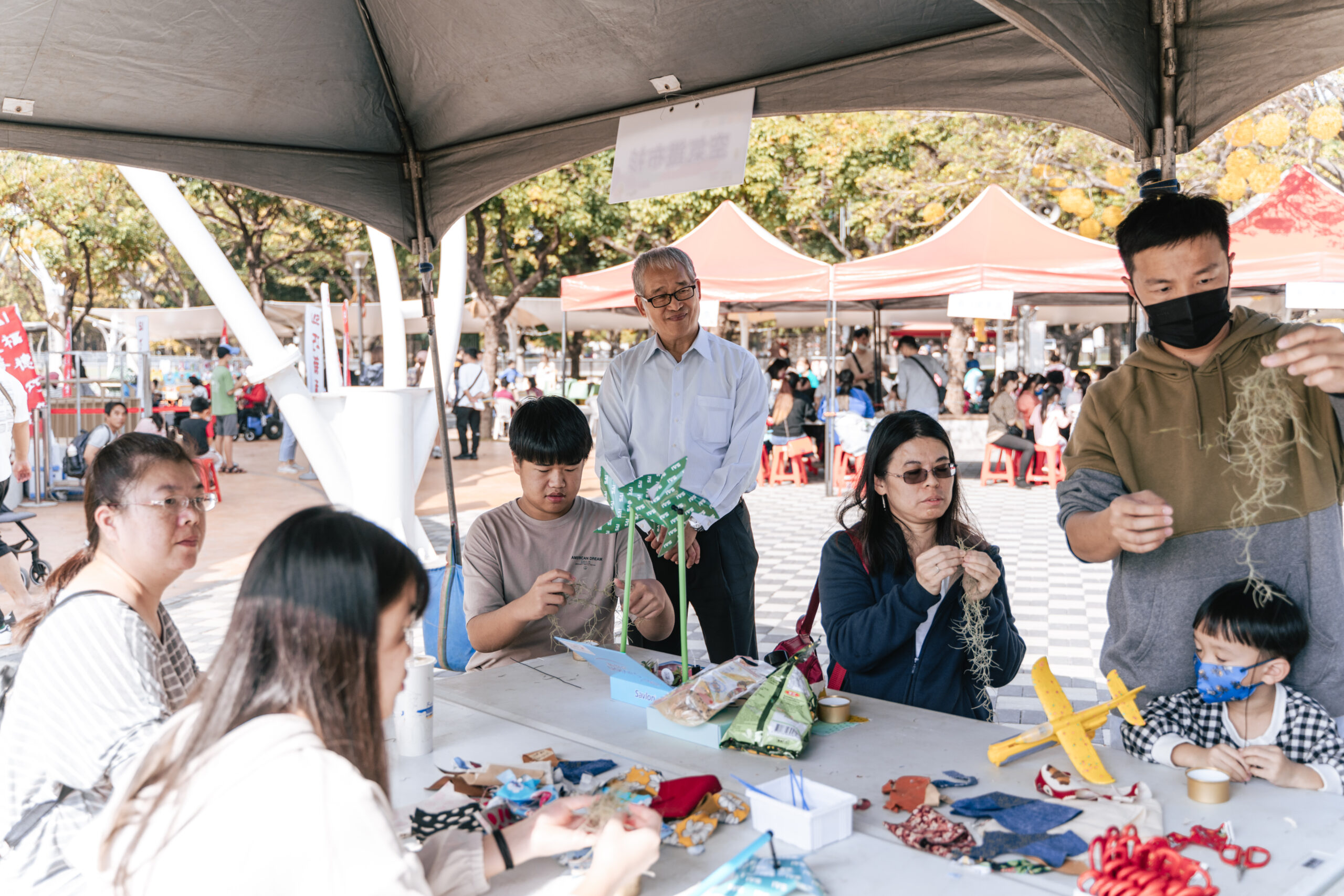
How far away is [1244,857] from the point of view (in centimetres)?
136

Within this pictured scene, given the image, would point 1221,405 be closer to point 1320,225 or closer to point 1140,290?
point 1140,290

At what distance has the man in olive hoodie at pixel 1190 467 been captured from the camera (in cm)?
174

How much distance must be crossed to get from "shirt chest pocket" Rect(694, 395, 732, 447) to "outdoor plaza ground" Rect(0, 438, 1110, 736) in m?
1.20

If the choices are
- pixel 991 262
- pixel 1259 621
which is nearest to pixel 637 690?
pixel 1259 621

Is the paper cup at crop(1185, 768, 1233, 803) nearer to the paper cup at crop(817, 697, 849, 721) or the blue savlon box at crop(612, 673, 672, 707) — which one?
the paper cup at crop(817, 697, 849, 721)

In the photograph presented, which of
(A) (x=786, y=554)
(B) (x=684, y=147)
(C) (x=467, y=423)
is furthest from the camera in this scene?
(C) (x=467, y=423)

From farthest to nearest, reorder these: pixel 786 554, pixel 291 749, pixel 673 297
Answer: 1. pixel 786 554
2. pixel 673 297
3. pixel 291 749

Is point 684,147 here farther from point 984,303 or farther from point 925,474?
point 984,303

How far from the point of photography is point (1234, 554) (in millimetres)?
A: 1807

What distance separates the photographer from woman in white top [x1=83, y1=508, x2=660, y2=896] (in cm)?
102

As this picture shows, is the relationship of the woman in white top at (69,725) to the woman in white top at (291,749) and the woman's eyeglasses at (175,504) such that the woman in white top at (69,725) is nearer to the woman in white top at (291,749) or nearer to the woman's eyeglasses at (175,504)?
the woman's eyeglasses at (175,504)

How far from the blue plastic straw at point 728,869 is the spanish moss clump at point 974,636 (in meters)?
0.96

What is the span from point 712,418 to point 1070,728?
1.78m

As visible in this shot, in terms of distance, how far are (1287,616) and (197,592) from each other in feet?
20.7
